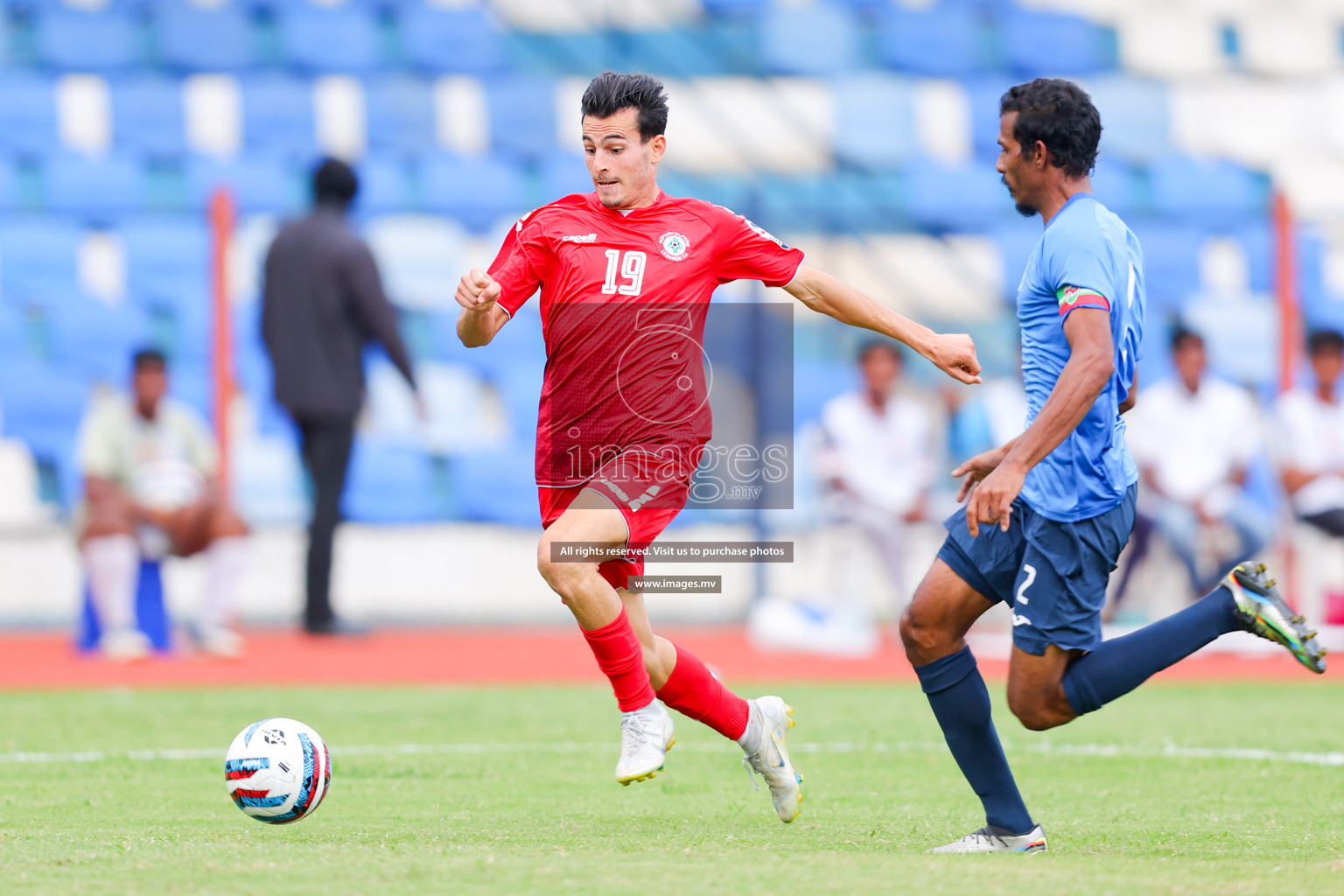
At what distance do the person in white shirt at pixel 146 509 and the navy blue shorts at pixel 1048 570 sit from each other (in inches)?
236

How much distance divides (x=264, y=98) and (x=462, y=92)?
1704 millimetres

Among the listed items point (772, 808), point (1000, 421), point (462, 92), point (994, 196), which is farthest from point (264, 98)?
point (772, 808)

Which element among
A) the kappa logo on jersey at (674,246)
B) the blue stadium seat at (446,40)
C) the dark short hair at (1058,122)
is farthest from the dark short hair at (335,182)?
the dark short hair at (1058,122)

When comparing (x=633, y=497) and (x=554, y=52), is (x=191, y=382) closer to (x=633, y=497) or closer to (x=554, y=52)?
(x=554, y=52)

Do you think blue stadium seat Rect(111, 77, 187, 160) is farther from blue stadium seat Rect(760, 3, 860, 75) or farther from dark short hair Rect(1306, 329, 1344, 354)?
dark short hair Rect(1306, 329, 1344, 354)

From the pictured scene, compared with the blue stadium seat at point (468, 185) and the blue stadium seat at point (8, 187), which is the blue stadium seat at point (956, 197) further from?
the blue stadium seat at point (8, 187)

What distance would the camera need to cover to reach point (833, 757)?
5863mm

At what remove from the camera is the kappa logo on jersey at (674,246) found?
4.64 meters

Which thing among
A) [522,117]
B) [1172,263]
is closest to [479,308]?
[1172,263]

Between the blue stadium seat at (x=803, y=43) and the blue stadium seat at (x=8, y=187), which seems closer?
the blue stadium seat at (x=8, y=187)

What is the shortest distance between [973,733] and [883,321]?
1.19 meters

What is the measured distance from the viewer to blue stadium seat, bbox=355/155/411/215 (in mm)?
12969

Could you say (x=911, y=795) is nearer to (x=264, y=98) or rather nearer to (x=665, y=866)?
(x=665, y=866)

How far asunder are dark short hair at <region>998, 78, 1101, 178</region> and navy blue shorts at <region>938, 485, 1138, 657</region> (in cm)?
90
